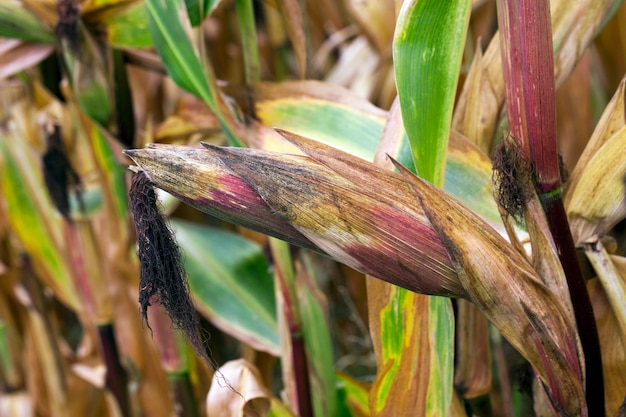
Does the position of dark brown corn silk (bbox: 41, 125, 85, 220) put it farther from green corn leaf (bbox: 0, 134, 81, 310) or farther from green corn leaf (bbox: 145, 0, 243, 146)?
green corn leaf (bbox: 145, 0, 243, 146)

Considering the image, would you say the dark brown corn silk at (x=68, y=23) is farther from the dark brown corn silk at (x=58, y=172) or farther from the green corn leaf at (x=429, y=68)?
the green corn leaf at (x=429, y=68)

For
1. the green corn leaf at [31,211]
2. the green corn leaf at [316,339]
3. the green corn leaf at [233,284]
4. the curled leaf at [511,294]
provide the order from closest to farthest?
the curled leaf at [511,294] → the green corn leaf at [316,339] → the green corn leaf at [233,284] → the green corn leaf at [31,211]

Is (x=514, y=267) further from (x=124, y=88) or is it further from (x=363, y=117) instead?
(x=124, y=88)

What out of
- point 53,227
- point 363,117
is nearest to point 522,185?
point 363,117

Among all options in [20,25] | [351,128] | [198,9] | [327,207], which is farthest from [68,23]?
[327,207]

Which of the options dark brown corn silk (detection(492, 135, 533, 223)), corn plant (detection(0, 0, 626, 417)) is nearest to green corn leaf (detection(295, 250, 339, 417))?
corn plant (detection(0, 0, 626, 417))

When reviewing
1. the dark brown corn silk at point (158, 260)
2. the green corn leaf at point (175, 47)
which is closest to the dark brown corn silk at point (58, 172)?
the green corn leaf at point (175, 47)

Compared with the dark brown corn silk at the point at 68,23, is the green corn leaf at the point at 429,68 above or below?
above
